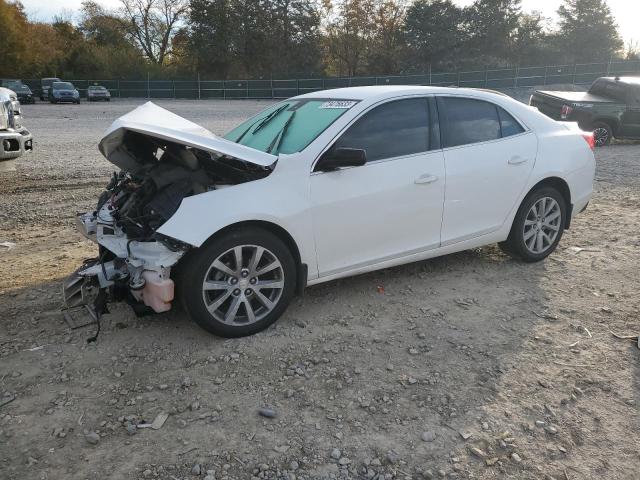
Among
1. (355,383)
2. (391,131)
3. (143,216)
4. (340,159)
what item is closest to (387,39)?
(391,131)

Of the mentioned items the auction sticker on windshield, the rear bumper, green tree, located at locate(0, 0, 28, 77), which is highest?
green tree, located at locate(0, 0, 28, 77)

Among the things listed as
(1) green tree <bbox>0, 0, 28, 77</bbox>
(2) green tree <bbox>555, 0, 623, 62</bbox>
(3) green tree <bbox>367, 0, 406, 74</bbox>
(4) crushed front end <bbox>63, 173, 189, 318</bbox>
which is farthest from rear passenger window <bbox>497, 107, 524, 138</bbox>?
(2) green tree <bbox>555, 0, 623, 62</bbox>

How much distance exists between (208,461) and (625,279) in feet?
13.5

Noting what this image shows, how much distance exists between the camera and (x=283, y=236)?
3943 mm

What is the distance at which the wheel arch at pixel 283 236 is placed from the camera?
3698mm

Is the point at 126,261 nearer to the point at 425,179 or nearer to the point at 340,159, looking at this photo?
the point at 340,159

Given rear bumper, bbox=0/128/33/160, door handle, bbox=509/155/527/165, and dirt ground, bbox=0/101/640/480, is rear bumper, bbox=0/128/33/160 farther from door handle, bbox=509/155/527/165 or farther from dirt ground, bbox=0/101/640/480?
door handle, bbox=509/155/527/165

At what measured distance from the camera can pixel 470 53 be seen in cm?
5075

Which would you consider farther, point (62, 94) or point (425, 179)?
point (62, 94)

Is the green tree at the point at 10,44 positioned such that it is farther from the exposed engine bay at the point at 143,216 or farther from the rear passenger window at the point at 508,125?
the rear passenger window at the point at 508,125

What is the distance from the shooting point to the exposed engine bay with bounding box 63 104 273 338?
362 centimetres

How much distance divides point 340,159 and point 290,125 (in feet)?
2.59

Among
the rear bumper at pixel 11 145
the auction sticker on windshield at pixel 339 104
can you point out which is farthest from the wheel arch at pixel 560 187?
the rear bumper at pixel 11 145

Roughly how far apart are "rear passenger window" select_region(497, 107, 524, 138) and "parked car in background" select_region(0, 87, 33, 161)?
5.96 m
